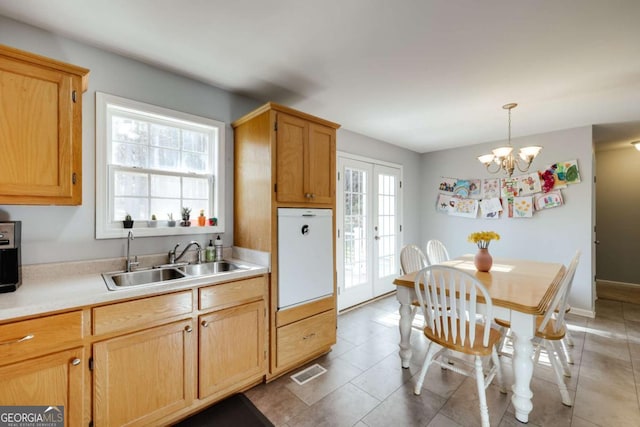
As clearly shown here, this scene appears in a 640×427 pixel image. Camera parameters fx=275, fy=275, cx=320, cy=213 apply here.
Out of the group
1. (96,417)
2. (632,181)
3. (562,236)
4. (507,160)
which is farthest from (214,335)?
(632,181)

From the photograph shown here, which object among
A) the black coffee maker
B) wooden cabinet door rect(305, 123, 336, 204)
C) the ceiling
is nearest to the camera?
the black coffee maker

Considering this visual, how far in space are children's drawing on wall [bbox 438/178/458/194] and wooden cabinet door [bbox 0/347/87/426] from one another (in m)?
4.93

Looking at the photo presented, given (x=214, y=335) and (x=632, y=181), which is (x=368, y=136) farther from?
(x=632, y=181)

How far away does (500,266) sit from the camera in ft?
9.28

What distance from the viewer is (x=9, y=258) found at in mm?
1413

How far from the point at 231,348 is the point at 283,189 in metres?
1.22

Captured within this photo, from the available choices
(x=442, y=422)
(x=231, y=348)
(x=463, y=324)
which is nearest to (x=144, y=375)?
(x=231, y=348)

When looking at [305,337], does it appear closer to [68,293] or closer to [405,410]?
[405,410]

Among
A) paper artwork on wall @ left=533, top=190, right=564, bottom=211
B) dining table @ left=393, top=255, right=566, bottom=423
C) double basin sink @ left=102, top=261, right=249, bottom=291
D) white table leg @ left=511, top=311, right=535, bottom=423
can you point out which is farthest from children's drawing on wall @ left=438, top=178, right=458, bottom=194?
double basin sink @ left=102, top=261, right=249, bottom=291

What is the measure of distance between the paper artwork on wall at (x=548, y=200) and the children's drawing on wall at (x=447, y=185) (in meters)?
1.15

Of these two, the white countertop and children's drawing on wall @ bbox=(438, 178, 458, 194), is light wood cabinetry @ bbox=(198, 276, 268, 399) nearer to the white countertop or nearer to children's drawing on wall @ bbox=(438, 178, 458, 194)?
the white countertop

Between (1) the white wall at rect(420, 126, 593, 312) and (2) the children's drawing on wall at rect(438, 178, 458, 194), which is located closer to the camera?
(1) the white wall at rect(420, 126, 593, 312)

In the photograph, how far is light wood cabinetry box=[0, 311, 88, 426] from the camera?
47.4 inches

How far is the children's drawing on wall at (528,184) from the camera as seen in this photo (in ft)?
12.7
